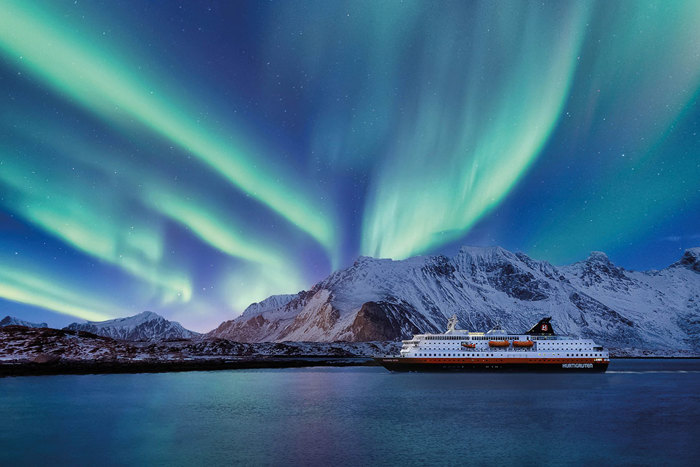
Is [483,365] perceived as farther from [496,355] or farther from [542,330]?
[542,330]

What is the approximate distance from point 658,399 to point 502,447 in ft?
177

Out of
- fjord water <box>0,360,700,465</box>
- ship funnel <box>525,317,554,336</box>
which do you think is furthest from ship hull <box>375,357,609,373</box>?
fjord water <box>0,360,700,465</box>

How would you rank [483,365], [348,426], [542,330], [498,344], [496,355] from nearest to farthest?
[348,426] → [483,365] → [496,355] → [498,344] → [542,330]

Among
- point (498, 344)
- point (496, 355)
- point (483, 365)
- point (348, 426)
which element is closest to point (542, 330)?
point (498, 344)

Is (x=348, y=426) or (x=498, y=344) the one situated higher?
(x=498, y=344)

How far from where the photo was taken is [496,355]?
145375 millimetres

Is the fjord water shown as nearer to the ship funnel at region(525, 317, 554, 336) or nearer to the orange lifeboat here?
the orange lifeboat

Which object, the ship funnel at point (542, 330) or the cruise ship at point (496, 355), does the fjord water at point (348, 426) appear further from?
the ship funnel at point (542, 330)

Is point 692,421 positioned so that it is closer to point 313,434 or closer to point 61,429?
point 313,434

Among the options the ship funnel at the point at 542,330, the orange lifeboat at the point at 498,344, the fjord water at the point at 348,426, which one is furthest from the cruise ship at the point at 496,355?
the fjord water at the point at 348,426

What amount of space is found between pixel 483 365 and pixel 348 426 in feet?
325

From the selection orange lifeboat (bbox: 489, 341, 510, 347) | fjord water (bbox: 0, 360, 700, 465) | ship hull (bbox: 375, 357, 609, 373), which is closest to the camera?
fjord water (bbox: 0, 360, 700, 465)

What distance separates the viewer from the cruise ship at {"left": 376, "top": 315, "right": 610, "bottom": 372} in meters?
145

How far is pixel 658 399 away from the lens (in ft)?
271
